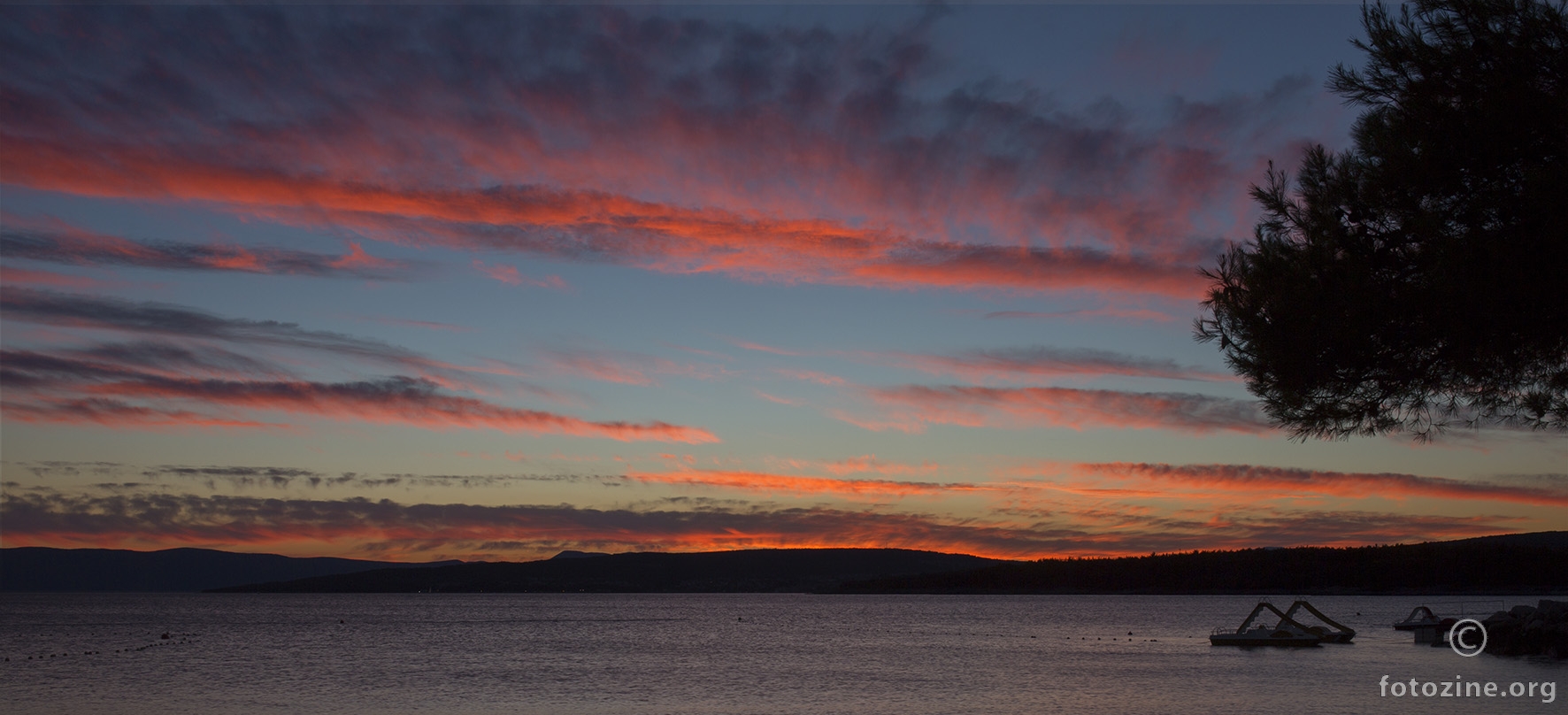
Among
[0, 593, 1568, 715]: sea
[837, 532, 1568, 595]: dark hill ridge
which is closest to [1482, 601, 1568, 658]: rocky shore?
[0, 593, 1568, 715]: sea

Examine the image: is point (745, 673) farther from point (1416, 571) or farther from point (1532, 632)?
point (1416, 571)

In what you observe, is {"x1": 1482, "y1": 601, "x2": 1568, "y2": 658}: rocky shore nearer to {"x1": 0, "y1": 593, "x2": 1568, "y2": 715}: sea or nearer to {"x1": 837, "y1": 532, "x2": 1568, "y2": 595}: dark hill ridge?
{"x1": 0, "y1": 593, "x2": 1568, "y2": 715}: sea

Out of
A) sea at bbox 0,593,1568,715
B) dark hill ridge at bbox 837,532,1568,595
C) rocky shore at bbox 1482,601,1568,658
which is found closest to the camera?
sea at bbox 0,593,1568,715

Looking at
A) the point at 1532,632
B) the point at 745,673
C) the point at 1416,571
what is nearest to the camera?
the point at 1532,632

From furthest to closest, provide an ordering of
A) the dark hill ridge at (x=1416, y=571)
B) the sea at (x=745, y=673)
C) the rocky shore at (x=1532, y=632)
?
the dark hill ridge at (x=1416, y=571) < the rocky shore at (x=1532, y=632) < the sea at (x=745, y=673)

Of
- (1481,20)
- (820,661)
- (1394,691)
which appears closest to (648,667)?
(820,661)

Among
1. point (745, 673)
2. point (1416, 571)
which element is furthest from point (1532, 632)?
point (1416, 571)

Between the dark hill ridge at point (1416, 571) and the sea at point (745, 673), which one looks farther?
the dark hill ridge at point (1416, 571)

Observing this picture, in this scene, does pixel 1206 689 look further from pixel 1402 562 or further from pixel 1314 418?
pixel 1402 562

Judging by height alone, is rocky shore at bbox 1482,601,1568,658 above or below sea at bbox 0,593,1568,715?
above

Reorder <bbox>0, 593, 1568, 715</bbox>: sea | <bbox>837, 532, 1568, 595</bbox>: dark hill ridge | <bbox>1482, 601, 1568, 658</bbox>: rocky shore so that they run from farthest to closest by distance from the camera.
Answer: <bbox>837, 532, 1568, 595</bbox>: dark hill ridge, <bbox>1482, 601, 1568, 658</bbox>: rocky shore, <bbox>0, 593, 1568, 715</bbox>: sea

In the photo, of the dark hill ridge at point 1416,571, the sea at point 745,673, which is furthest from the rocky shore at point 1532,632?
the dark hill ridge at point 1416,571

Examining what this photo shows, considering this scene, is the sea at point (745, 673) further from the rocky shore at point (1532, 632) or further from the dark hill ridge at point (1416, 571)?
the dark hill ridge at point (1416, 571)

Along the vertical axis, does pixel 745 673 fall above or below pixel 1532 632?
below
